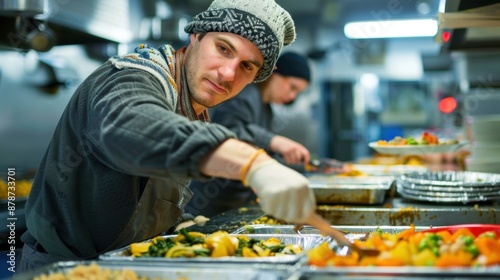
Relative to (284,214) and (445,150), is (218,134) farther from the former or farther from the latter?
(445,150)

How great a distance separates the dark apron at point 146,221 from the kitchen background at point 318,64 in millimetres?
1527

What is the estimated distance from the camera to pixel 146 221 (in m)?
1.98

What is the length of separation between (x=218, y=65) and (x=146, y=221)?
64 centimetres

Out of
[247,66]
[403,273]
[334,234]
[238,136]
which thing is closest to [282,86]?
[238,136]

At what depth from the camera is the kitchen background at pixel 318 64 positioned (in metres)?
3.86

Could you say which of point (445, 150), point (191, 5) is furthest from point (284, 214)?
point (191, 5)

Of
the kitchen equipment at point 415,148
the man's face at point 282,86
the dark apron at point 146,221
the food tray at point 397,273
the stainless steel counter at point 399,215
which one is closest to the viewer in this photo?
the food tray at point 397,273

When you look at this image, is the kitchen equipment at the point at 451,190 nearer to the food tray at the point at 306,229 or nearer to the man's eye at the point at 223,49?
the food tray at the point at 306,229

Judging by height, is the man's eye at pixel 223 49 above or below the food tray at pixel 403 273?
above

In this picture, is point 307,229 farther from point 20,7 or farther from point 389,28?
point 389,28

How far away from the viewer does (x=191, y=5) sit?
22.6 ft

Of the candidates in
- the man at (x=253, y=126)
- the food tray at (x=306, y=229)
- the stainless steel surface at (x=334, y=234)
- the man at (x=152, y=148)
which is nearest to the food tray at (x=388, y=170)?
the man at (x=253, y=126)

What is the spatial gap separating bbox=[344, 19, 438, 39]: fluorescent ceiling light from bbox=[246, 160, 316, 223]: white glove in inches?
285

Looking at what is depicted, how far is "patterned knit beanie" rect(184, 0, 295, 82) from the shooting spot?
1915mm
